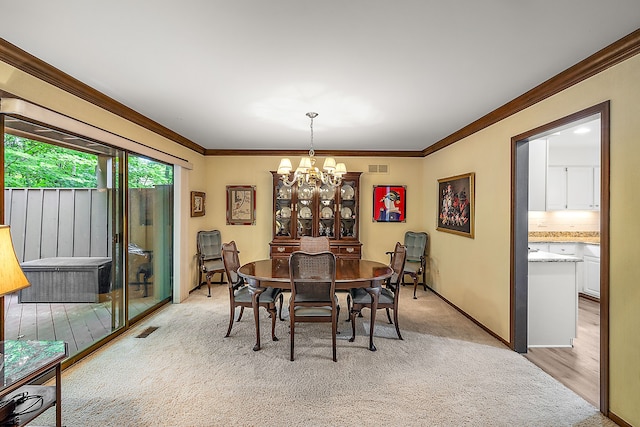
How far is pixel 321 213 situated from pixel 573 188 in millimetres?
4314

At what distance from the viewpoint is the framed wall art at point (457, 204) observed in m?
4.16

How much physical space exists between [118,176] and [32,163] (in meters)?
1.01

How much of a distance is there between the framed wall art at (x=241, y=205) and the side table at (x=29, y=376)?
4097 millimetres

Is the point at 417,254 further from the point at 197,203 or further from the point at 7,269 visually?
the point at 7,269

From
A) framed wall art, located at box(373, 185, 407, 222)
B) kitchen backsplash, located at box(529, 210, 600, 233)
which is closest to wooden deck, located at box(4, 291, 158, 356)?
framed wall art, located at box(373, 185, 407, 222)

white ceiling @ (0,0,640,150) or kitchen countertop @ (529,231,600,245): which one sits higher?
white ceiling @ (0,0,640,150)

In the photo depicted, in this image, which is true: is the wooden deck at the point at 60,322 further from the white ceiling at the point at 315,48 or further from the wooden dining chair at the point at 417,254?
the wooden dining chair at the point at 417,254

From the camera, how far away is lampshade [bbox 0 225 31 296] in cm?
158

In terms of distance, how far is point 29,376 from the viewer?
1.61m

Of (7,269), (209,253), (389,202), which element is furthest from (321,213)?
(7,269)

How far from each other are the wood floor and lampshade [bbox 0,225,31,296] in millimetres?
3697

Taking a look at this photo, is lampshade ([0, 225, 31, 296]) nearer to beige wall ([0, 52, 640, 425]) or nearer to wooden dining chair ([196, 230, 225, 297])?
beige wall ([0, 52, 640, 425])

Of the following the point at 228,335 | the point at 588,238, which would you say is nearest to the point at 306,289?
the point at 228,335

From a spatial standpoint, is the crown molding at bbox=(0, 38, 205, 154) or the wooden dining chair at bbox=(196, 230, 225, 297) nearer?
the crown molding at bbox=(0, 38, 205, 154)
